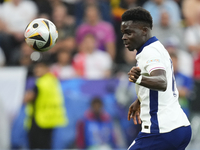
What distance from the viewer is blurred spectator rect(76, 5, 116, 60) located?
10.3m

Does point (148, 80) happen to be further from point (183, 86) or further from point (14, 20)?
point (14, 20)

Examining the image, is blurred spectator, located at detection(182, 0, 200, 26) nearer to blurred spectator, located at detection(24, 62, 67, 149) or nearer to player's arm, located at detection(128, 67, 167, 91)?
blurred spectator, located at detection(24, 62, 67, 149)

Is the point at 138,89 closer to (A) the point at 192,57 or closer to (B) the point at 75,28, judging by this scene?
(A) the point at 192,57

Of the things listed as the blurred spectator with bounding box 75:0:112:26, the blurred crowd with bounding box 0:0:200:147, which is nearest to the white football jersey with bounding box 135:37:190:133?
the blurred crowd with bounding box 0:0:200:147

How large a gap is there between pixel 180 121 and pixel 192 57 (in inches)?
241

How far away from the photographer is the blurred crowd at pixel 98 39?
31.0 feet

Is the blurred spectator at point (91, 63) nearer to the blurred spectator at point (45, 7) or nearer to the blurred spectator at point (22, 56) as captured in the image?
the blurred spectator at point (22, 56)

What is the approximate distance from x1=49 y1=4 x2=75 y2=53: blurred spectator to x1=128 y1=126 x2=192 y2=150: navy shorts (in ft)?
21.5

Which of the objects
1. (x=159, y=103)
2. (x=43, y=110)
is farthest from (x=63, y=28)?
(x=159, y=103)

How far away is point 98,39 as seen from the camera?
33.9ft

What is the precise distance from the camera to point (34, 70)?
9438 mm

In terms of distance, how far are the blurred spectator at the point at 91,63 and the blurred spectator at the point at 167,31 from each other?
5.23 ft

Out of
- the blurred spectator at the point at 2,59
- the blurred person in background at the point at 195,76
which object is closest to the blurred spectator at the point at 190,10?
the blurred person in background at the point at 195,76

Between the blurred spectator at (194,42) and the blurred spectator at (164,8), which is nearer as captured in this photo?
the blurred spectator at (194,42)
